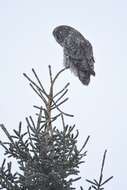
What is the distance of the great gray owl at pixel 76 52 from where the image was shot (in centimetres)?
1083

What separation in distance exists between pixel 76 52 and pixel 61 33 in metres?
1.82

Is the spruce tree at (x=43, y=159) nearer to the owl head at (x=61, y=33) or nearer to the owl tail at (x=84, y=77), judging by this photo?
the owl tail at (x=84, y=77)

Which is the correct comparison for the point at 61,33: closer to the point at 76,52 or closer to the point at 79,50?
the point at 76,52

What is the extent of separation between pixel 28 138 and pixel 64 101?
71cm

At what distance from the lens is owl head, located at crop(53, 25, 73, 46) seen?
13891 mm

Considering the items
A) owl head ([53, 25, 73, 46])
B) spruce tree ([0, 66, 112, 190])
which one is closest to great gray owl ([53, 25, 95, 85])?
owl head ([53, 25, 73, 46])

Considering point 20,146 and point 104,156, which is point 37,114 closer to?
point 20,146

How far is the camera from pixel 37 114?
5.21 metres

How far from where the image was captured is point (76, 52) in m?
12.5

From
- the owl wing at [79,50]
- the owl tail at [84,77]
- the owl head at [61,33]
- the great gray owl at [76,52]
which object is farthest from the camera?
the owl head at [61,33]

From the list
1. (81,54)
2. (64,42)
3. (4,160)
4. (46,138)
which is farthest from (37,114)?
(64,42)

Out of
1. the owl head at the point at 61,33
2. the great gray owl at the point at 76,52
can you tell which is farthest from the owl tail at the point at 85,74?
the owl head at the point at 61,33

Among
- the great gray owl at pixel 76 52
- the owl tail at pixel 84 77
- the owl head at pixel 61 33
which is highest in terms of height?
the owl head at pixel 61 33

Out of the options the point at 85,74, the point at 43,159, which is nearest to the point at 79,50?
the point at 85,74
